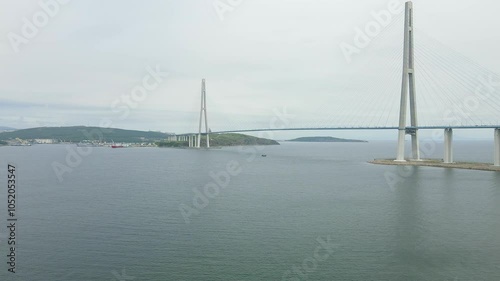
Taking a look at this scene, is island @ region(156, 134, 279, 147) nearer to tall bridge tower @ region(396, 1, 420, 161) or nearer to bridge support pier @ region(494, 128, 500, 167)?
tall bridge tower @ region(396, 1, 420, 161)

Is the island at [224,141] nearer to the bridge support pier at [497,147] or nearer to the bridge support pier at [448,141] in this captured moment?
the bridge support pier at [448,141]

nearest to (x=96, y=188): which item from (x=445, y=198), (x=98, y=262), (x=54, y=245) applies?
(x=54, y=245)

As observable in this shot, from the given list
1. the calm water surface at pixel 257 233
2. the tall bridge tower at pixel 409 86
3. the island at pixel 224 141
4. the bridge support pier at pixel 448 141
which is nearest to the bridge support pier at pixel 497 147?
the bridge support pier at pixel 448 141

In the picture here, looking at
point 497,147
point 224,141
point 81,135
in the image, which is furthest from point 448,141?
point 81,135

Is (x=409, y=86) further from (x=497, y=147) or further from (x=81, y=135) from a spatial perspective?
(x=81, y=135)

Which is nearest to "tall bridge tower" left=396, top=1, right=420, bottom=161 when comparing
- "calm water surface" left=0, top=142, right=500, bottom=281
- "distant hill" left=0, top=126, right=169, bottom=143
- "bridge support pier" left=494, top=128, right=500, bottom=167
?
"bridge support pier" left=494, top=128, right=500, bottom=167

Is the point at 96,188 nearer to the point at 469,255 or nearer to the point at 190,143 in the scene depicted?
A: the point at 469,255
